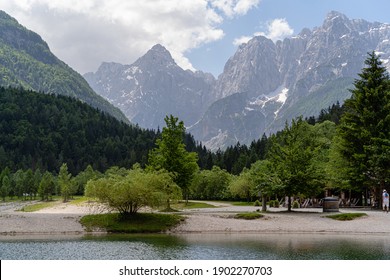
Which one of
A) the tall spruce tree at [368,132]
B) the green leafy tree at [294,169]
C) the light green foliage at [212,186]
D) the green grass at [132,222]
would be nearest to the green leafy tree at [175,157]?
the green leafy tree at [294,169]

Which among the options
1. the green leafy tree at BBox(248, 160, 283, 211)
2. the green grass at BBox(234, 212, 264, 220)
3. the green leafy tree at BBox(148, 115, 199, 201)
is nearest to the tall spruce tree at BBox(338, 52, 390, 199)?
the green leafy tree at BBox(248, 160, 283, 211)

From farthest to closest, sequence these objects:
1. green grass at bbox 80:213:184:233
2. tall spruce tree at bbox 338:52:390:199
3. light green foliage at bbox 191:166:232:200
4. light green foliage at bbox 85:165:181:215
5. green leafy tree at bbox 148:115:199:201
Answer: light green foliage at bbox 191:166:232:200, green leafy tree at bbox 148:115:199:201, tall spruce tree at bbox 338:52:390:199, light green foliage at bbox 85:165:181:215, green grass at bbox 80:213:184:233

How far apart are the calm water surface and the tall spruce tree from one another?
69.3ft

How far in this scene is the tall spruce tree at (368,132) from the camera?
59.8 meters

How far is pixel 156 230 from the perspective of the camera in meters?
46.7

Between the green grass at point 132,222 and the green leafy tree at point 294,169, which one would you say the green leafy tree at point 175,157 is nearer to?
the green leafy tree at point 294,169

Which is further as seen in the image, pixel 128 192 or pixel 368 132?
pixel 368 132

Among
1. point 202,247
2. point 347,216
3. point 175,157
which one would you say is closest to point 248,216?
point 347,216

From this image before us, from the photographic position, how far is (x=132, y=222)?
159 feet

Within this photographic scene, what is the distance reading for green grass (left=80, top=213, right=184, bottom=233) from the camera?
1841 inches

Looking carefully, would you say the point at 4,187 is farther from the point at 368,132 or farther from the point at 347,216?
the point at 347,216

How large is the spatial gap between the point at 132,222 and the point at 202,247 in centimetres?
1595

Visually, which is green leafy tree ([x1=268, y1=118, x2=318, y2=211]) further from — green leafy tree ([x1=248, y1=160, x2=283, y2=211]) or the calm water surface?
the calm water surface

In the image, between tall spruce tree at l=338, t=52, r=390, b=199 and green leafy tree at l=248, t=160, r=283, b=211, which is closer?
green leafy tree at l=248, t=160, r=283, b=211
